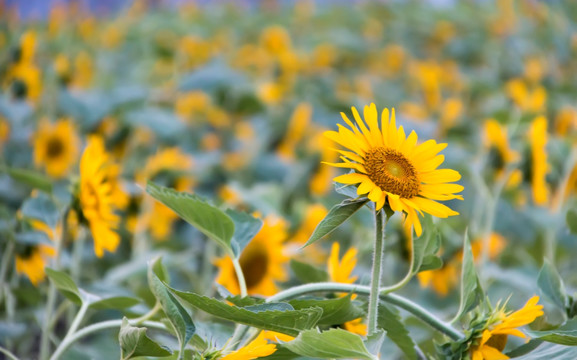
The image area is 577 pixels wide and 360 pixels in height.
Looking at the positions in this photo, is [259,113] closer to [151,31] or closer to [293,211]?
[293,211]

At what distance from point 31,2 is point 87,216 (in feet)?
9.25

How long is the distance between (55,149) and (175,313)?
967 mm

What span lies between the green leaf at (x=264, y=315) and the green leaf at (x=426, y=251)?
0.38 feet

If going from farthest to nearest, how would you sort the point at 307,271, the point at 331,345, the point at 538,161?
1. the point at 538,161
2. the point at 307,271
3. the point at 331,345

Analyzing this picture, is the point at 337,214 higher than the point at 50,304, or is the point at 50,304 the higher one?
the point at 337,214

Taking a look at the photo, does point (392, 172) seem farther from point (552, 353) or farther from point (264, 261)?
point (264, 261)

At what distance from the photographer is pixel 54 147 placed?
1332mm

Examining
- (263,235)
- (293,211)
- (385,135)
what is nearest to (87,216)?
(263,235)

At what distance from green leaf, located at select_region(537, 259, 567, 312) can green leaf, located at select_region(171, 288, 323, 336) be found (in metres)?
0.23

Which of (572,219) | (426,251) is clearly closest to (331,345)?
(426,251)

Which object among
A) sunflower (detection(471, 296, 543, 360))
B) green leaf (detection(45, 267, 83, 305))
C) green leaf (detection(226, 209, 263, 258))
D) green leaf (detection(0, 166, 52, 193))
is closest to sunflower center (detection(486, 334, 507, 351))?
sunflower (detection(471, 296, 543, 360))

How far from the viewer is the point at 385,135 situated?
50 cm

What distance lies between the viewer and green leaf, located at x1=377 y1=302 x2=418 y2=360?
540 millimetres

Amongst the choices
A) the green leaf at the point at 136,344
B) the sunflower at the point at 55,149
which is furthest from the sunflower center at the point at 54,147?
the green leaf at the point at 136,344
